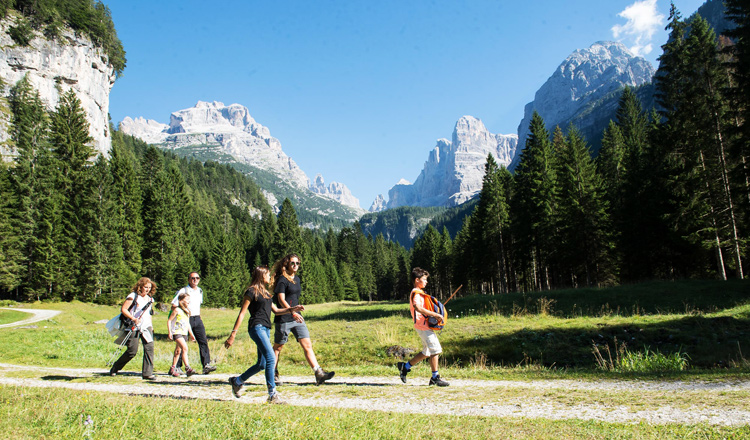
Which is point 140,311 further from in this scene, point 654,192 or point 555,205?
point 654,192

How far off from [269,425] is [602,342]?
39.4 feet

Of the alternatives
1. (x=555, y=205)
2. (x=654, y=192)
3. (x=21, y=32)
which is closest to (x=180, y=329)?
(x=555, y=205)

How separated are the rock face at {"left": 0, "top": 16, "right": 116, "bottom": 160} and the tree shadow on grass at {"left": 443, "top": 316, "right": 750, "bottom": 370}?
59693 millimetres

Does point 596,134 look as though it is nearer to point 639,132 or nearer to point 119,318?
point 639,132

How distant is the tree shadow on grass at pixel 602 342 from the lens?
36.6 ft

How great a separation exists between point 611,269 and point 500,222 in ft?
38.7

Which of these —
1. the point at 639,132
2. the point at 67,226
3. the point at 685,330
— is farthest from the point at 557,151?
the point at 67,226

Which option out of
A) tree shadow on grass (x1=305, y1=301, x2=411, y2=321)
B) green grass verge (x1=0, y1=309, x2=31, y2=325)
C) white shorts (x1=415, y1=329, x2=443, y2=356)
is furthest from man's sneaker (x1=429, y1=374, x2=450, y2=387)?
green grass verge (x1=0, y1=309, x2=31, y2=325)

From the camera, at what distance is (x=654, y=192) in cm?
3069

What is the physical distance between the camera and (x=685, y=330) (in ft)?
42.2

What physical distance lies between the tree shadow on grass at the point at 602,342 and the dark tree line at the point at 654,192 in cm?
1132

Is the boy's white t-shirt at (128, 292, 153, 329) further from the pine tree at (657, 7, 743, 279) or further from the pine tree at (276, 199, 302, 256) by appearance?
the pine tree at (276, 199, 302, 256)

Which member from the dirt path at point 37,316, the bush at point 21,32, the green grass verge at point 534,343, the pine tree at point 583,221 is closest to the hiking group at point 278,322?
the green grass verge at point 534,343

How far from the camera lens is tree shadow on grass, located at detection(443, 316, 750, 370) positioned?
11.1 metres
